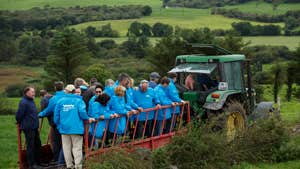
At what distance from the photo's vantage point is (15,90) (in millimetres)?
58875

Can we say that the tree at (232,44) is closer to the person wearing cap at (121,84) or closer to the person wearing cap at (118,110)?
the person wearing cap at (121,84)

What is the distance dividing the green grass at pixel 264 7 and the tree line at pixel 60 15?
1781 centimetres

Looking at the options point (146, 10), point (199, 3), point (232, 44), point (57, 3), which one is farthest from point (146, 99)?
point (199, 3)

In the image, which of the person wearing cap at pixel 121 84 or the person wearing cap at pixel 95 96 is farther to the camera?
the person wearing cap at pixel 121 84

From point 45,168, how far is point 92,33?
72.8 metres

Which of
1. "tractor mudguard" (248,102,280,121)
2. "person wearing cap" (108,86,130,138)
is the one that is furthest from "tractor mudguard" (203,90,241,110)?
"person wearing cap" (108,86,130,138)

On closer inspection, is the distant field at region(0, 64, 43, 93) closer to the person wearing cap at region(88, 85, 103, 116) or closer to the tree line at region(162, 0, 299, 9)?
the tree line at region(162, 0, 299, 9)

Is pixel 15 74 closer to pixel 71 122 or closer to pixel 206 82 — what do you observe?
pixel 206 82

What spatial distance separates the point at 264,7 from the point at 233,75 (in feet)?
293

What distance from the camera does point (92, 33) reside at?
8125 centimetres

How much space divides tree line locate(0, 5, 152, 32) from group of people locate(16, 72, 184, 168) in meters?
81.0

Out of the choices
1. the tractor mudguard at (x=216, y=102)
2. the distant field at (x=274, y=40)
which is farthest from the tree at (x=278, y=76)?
the tractor mudguard at (x=216, y=102)

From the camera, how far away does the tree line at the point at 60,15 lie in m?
93.6

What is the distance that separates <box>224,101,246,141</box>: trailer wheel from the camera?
11695 millimetres
